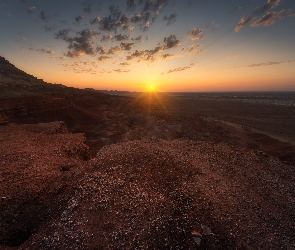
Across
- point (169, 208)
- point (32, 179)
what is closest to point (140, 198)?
point (169, 208)

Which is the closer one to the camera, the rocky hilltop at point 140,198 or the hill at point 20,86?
the rocky hilltop at point 140,198

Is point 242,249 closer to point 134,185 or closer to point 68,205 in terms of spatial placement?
point 134,185

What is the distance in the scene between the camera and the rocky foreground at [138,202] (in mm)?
10289

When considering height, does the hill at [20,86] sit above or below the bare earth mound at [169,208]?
above

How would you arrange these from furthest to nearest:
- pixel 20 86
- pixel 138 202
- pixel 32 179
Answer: pixel 20 86, pixel 32 179, pixel 138 202

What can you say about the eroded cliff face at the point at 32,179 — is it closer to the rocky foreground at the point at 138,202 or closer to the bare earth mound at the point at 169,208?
the rocky foreground at the point at 138,202

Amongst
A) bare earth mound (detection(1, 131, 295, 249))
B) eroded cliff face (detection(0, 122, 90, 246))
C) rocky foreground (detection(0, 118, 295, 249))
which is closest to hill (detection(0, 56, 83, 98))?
eroded cliff face (detection(0, 122, 90, 246))

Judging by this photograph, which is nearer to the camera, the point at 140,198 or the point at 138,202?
the point at 138,202

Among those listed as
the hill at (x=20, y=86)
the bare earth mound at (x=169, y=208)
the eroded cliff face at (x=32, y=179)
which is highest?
the hill at (x=20, y=86)

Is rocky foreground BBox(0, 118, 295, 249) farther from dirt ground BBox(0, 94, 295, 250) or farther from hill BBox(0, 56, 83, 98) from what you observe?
hill BBox(0, 56, 83, 98)

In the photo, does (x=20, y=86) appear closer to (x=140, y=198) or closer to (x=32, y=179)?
(x=32, y=179)

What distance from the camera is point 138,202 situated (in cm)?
1227

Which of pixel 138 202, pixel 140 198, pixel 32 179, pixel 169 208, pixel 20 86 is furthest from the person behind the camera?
pixel 20 86

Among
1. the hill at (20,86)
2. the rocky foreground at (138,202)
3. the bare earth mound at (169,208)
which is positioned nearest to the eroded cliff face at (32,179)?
the rocky foreground at (138,202)
